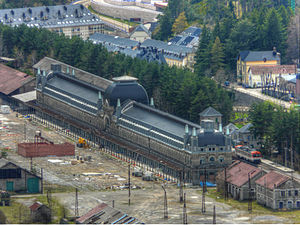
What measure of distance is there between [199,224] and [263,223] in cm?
1005

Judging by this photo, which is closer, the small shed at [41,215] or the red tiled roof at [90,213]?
the red tiled roof at [90,213]

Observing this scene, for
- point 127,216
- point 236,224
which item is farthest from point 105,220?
point 236,224

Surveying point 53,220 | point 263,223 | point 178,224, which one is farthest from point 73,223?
point 263,223

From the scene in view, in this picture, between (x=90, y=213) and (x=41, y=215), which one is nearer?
(x=90, y=213)

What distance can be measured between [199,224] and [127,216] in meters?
11.8

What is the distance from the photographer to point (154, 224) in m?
199

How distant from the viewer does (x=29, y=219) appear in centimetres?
19862

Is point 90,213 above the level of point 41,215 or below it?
above

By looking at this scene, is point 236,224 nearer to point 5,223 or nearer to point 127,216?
point 127,216

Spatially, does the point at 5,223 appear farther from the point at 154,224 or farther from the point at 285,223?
the point at 285,223

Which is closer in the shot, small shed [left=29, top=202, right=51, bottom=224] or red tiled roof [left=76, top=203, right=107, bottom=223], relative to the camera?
red tiled roof [left=76, top=203, right=107, bottom=223]

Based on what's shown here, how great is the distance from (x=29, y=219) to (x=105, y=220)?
1281 centimetres

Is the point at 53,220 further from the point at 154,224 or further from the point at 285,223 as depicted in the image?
the point at 285,223

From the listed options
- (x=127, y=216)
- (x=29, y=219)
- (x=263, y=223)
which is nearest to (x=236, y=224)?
(x=263, y=223)
